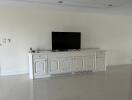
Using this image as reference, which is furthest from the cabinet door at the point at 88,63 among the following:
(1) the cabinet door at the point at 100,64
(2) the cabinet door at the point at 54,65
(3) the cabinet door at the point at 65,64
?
(2) the cabinet door at the point at 54,65

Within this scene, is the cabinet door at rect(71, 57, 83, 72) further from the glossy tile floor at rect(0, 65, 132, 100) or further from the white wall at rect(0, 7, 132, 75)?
the white wall at rect(0, 7, 132, 75)

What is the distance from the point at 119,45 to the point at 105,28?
1089 millimetres

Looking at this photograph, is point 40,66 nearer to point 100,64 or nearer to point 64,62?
point 64,62

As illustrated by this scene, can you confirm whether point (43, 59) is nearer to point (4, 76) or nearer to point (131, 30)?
point (4, 76)

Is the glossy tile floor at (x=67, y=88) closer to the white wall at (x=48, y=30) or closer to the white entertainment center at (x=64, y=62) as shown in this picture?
the white entertainment center at (x=64, y=62)

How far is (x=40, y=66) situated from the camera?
4.98m

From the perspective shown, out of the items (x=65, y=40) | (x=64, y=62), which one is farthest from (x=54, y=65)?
(x=65, y=40)

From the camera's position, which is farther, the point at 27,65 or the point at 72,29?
the point at 72,29

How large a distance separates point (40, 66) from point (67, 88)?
1414 millimetres

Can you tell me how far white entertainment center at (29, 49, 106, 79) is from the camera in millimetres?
4953

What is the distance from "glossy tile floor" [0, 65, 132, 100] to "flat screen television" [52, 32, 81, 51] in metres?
1.24

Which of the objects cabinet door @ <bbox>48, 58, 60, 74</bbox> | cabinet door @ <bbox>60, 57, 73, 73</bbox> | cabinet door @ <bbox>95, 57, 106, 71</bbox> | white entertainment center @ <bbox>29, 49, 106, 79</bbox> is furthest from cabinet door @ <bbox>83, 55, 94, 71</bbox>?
cabinet door @ <bbox>48, 58, 60, 74</bbox>

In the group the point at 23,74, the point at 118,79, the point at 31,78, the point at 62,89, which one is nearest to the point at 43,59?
the point at 31,78

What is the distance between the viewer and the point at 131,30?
7.12m
